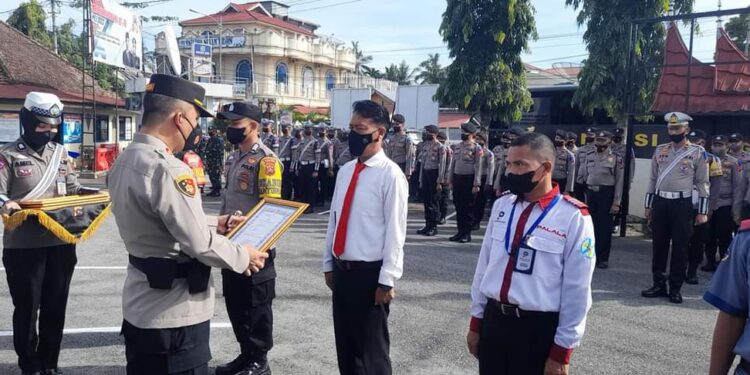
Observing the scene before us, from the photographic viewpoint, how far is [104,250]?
27.1 ft

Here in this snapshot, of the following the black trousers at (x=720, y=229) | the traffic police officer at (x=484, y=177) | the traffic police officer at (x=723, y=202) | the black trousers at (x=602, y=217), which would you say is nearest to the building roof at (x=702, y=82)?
the traffic police officer at (x=723, y=202)

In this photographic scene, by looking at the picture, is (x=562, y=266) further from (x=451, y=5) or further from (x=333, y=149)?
(x=451, y=5)

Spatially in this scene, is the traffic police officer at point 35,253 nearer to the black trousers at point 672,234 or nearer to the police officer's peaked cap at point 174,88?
the police officer's peaked cap at point 174,88

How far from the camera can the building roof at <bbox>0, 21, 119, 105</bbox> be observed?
20766 mm

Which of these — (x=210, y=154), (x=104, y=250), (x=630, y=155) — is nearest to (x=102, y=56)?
(x=210, y=154)

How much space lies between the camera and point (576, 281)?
261 centimetres

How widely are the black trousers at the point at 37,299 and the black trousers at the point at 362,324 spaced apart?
2074mm

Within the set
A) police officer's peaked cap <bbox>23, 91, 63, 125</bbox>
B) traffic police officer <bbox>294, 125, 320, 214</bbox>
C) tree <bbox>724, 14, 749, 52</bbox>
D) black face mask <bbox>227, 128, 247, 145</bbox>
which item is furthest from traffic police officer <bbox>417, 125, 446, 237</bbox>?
tree <bbox>724, 14, 749, 52</bbox>

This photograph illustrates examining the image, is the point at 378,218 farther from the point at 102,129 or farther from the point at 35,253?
the point at 102,129

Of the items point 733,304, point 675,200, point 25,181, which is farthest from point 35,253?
point 675,200

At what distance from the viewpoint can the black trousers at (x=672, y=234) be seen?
20.4ft

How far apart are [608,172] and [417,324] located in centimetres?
437

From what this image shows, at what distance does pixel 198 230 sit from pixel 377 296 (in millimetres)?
1217

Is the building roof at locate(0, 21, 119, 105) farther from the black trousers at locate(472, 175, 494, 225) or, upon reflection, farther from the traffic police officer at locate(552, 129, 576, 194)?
the traffic police officer at locate(552, 129, 576, 194)
